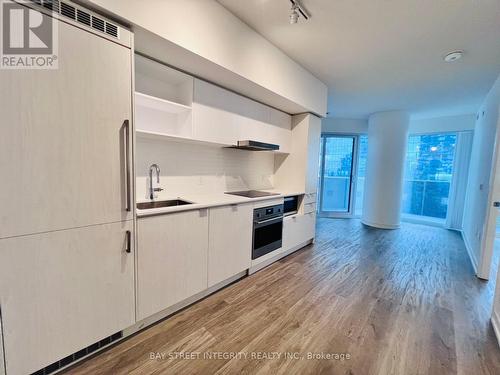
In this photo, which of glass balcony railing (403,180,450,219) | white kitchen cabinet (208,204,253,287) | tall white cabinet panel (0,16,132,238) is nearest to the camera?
tall white cabinet panel (0,16,132,238)

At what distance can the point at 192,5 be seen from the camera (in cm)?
172

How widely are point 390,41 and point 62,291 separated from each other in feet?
11.6

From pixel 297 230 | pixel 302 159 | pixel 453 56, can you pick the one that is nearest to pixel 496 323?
pixel 297 230

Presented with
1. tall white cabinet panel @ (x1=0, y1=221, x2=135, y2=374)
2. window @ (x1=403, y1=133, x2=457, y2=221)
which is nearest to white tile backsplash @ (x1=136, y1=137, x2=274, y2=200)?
tall white cabinet panel @ (x1=0, y1=221, x2=135, y2=374)

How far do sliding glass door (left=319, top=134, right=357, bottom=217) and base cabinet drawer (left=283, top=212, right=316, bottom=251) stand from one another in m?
2.63

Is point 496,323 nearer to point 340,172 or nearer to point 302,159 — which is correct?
point 302,159

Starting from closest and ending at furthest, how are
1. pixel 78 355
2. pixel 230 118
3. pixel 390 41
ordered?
pixel 78 355 < pixel 390 41 < pixel 230 118

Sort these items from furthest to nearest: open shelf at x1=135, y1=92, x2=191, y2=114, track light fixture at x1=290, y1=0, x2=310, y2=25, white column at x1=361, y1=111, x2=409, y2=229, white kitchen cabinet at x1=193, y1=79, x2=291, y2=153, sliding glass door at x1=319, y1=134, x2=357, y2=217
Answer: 1. sliding glass door at x1=319, y1=134, x2=357, y2=217
2. white column at x1=361, y1=111, x2=409, y2=229
3. white kitchen cabinet at x1=193, y1=79, x2=291, y2=153
4. open shelf at x1=135, y1=92, x2=191, y2=114
5. track light fixture at x1=290, y1=0, x2=310, y2=25

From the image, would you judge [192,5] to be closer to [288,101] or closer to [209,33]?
[209,33]

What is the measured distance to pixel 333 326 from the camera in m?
1.89

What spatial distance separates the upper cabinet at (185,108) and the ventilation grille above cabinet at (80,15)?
0.50 metres

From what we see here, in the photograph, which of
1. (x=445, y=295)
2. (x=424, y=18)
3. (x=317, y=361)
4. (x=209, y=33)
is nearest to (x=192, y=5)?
(x=209, y=33)

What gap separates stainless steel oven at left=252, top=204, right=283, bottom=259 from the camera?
104 inches

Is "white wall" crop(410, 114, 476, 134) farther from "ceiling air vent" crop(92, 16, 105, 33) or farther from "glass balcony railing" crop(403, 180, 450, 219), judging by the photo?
"ceiling air vent" crop(92, 16, 105, 33)
